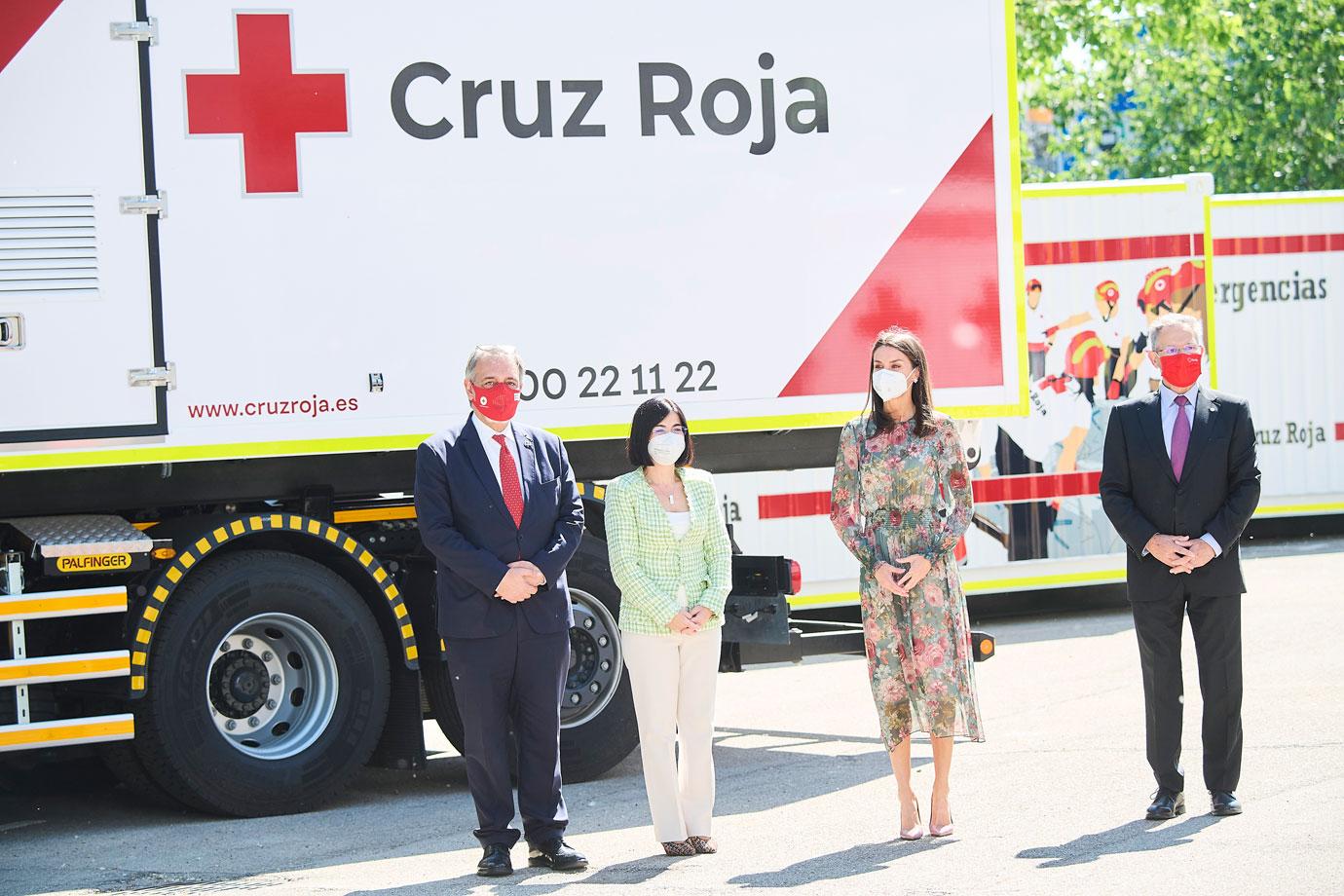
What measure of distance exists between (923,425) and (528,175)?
2.26 m

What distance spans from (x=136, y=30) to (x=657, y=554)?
10.1 feet

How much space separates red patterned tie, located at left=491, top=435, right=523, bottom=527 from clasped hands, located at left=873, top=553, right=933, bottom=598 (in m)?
1.39

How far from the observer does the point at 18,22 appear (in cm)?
750

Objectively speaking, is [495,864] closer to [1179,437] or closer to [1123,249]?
[1179,437]

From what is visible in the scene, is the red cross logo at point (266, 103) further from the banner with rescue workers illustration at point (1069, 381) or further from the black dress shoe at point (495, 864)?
the banner with rescue workers illustration at point (1069, 381)

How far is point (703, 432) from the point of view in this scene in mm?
8539

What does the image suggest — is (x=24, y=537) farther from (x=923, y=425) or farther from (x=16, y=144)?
(x=923, y=425)

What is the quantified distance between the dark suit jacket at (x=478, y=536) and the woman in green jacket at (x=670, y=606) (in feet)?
0.87

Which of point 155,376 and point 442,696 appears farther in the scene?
point 442,696

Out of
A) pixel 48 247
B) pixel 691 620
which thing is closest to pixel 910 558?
pixel 691 620

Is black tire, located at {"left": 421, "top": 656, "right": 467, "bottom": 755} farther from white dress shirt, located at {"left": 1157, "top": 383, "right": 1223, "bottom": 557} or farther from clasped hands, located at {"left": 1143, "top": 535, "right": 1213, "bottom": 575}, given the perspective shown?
white dress shirt, located at {"left": 1157, "top": 383, "right": 1223, "bottom": 557}

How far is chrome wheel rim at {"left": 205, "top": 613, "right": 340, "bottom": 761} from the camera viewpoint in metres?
8.00

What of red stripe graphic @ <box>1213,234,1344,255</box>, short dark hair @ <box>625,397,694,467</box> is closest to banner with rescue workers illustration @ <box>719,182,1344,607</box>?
red stripe graphic @ <box>1213,234,1344,255</box>

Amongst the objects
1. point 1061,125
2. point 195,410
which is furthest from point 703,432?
point 1061,125
